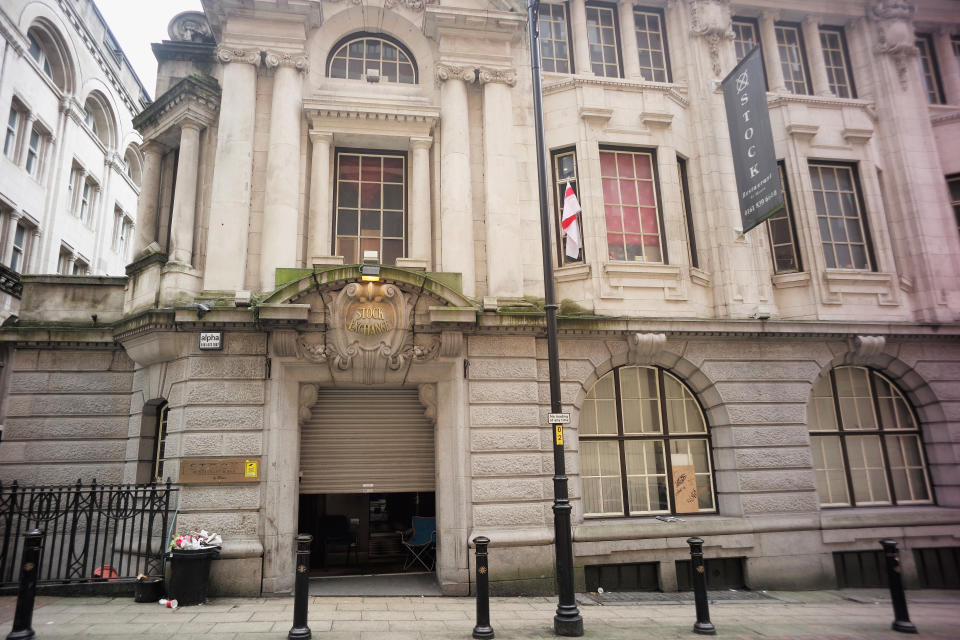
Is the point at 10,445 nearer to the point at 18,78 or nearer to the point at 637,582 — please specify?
the point at 637,582

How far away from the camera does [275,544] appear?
31.3 feet

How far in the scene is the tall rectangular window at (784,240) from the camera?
13125 millimetres

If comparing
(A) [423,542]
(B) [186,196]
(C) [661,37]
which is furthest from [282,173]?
(C) [661,37]

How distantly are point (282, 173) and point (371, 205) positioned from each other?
1.88m

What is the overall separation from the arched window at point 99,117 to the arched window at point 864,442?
91.2ft

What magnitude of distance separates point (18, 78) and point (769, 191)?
893 inches

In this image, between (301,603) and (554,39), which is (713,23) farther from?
(301,603)

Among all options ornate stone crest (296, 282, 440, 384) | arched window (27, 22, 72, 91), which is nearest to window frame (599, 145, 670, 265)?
ornate stone crest (296, 282, 440, 384)

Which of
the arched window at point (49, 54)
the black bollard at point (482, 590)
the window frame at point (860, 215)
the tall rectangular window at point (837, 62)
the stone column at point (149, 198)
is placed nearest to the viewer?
the black bollard at point (482, 590)

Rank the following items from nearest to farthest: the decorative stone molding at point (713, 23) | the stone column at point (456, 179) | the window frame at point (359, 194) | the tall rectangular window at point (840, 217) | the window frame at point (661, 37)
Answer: the stone column at point (456, 179), the window frame at point (359, 194), the tall rectangular window at point (840, 217), the decorative stone molding at point (713, 23), the window frame at point (661, 37)

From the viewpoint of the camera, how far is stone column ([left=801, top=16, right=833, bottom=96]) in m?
14.1

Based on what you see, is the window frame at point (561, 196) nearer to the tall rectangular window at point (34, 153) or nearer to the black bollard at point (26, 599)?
the black bollard at point (26, 599)

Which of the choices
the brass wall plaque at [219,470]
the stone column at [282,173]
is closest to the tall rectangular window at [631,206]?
the stone column at [282,173]

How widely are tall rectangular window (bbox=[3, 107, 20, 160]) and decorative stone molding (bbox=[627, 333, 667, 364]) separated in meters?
20.3
